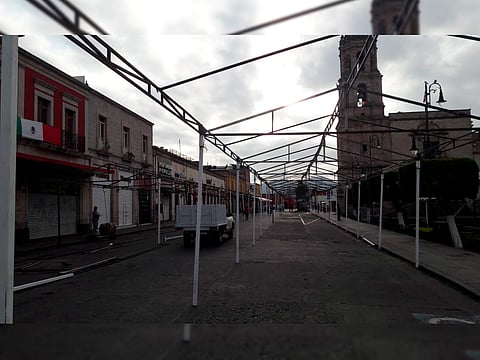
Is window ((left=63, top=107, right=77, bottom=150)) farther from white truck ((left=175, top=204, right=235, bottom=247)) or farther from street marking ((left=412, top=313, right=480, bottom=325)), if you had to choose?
street marking ((left=412, top=313, right=480, bottom=325))

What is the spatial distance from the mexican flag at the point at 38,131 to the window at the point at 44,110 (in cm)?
77

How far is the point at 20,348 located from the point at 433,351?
14.8ft

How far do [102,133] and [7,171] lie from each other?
79.0 feet

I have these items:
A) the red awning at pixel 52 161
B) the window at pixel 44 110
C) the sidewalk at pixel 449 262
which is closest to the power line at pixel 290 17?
the sidewalk at pixel 449 262

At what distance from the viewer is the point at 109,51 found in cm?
502

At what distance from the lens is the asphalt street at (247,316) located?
4742 millimetres

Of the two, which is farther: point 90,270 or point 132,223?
point 132,223

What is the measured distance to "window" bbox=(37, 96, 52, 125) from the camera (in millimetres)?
20953

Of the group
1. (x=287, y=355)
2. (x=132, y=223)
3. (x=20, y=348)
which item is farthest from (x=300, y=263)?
(x=132, y=223)

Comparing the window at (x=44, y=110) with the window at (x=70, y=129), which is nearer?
the window at (x=44, y=110)

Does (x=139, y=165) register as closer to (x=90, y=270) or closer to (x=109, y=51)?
(x=90, y=270)

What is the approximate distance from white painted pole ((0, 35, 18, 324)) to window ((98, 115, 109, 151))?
22.9 meters

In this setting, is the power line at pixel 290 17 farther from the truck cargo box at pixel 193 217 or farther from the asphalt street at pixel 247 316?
the truck cargo box at pixel 193 217

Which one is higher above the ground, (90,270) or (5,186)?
(5,186)
